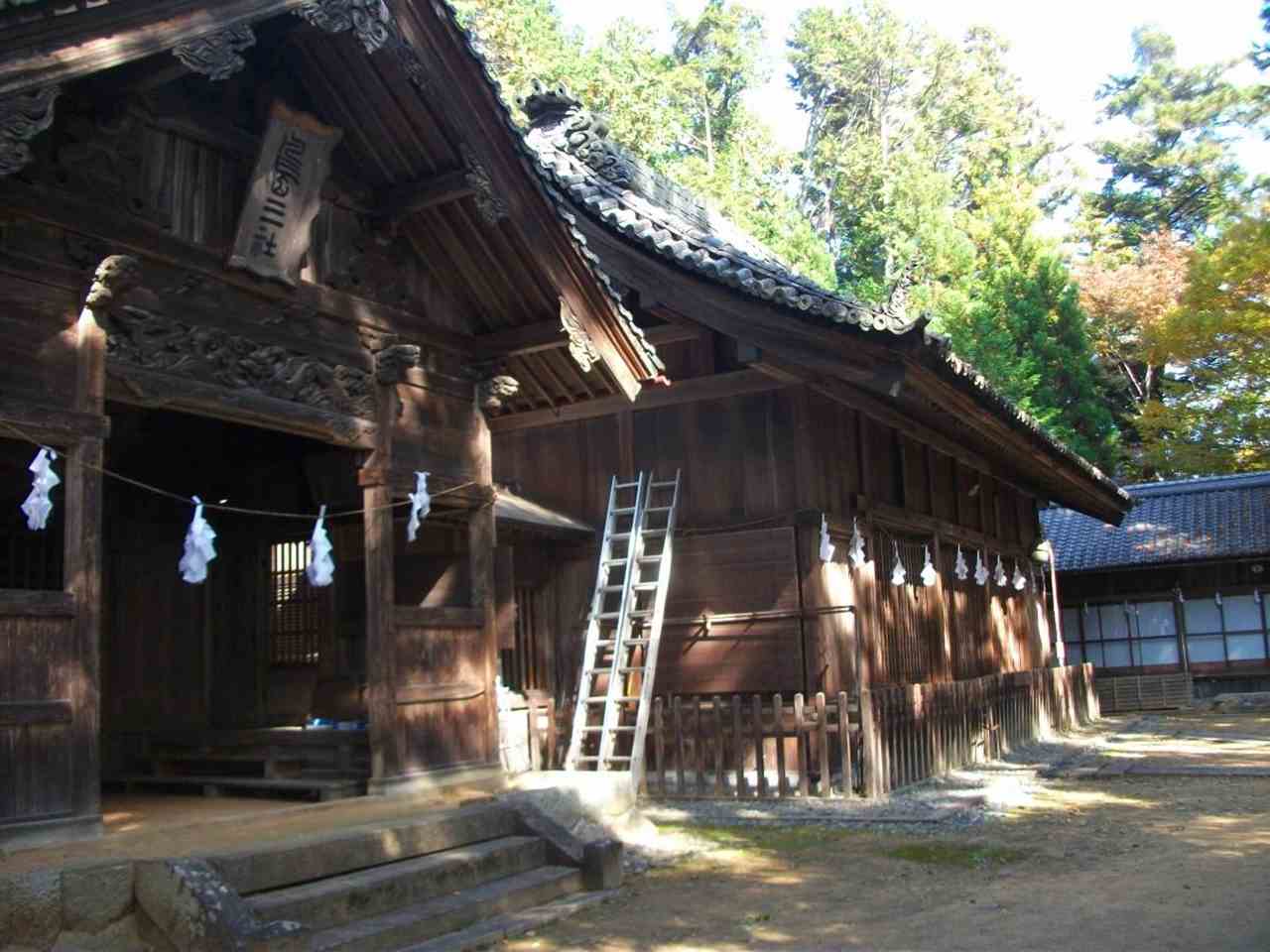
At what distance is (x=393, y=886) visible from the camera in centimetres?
723

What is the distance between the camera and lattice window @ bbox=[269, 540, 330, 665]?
40.7 ft

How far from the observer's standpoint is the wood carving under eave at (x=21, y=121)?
616 cm

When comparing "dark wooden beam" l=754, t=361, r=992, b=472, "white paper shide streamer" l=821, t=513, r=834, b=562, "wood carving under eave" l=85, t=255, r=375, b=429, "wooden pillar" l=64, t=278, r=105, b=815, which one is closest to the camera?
"wooden pillar" l=64, t=278, r=105, b=815

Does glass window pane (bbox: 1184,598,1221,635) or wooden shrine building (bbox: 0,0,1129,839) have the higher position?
wooden shrine building (bbox: 0,0,1129,839)

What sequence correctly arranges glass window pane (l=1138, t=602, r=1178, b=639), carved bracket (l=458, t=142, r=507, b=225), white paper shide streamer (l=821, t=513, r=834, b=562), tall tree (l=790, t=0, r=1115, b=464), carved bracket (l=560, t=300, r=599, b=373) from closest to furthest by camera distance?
carved bracket (l=458, t=142, r=507, b=225), carved bracket (l=560, t=300, r=599, b=373), white paper shide streamer (l=821, t=513, r=834, b=562), glass window pane (l=1138, t=602, r=1178, b=639), tall tree (l=790, t=0, r=1115, b=464)

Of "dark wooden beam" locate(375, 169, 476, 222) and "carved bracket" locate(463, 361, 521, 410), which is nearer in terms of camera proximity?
"dark wooden beam" locate(375, 169, 476, 222)

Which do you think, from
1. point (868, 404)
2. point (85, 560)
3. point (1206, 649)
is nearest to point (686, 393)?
Result: point (868, 404)

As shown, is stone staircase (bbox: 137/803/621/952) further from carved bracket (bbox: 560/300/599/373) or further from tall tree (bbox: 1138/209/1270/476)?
tall tree (bbox: 1138/209/1270/476)

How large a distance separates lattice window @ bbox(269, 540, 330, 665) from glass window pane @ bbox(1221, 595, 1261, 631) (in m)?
25.9

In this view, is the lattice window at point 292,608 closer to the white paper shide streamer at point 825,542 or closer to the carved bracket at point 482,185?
the carved bracket at point 482,185

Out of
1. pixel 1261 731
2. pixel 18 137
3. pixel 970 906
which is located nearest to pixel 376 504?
pixel 18 137

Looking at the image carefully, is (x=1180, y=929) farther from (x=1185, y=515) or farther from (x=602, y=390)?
(x=1185, y=515)

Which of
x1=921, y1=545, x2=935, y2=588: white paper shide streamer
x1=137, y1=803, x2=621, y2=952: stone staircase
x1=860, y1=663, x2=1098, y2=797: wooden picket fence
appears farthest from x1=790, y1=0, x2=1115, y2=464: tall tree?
x1=137, y1=803, x2=621, y2=952: stone staircase

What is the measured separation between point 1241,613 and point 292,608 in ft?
85.9
